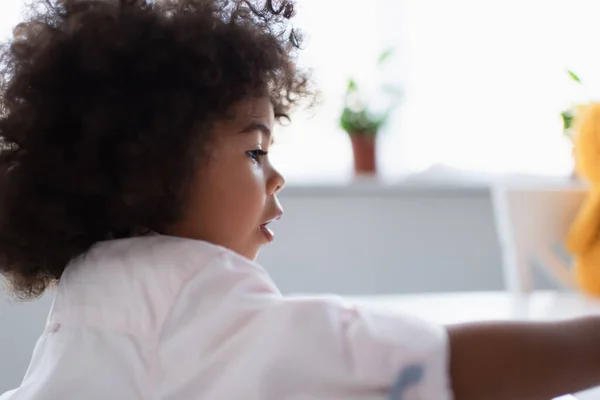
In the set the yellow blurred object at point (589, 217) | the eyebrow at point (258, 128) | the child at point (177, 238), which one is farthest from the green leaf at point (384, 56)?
the eyebrow at point (258, 128)

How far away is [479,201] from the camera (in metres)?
1.94

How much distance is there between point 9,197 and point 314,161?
55.9 inches

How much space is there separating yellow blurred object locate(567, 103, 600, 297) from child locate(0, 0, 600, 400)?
73 cm

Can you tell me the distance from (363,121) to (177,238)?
54.2 inches

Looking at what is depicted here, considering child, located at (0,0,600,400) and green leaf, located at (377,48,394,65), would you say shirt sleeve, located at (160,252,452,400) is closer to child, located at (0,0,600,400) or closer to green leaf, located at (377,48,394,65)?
child, located at (0,0,600,400)

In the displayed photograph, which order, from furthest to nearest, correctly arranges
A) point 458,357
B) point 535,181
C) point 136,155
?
point 535,181
point 136,155
point 458,357

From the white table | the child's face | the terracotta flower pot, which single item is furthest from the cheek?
the terracotta flower pot

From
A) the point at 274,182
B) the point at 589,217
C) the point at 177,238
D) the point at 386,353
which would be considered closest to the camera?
the point at 386,353

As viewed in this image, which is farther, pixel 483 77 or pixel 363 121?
pixel 483 77

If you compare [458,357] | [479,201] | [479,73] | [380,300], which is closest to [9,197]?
[458,357]

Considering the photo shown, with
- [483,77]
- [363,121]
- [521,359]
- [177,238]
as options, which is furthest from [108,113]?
[483,77]

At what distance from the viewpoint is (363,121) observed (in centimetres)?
188

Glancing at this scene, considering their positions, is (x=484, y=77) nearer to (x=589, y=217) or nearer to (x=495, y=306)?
(x=589, y=217)

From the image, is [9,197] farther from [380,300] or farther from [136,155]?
[380,300]
